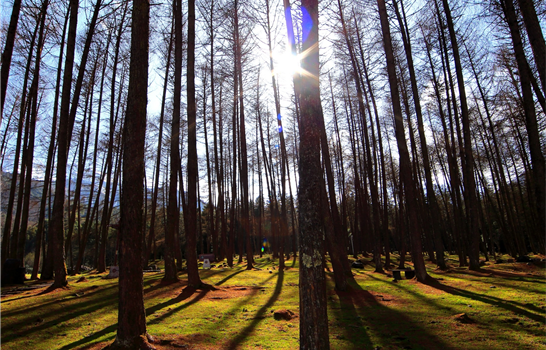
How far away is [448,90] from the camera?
14492mm

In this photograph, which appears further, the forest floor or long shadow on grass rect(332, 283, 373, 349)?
long shadow on grass rect(332, 283, 373, 349)

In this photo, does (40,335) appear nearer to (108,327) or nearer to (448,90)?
(108,327)

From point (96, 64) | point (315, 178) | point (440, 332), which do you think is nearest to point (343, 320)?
point (440, 332)

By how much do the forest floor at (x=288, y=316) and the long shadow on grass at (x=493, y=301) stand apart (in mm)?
18

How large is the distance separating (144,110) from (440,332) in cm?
590

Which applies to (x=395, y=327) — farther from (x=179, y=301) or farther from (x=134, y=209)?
(x=179, y=301)

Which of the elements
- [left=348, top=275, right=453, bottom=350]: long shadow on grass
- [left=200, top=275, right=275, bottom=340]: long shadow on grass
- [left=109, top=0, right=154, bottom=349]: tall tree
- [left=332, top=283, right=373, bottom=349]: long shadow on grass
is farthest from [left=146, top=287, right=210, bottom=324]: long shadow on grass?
[left=348, top=275, right=453, bottom=350]: long shadow on grass

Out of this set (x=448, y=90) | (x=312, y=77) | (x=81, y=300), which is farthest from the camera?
(x=448, y=90)

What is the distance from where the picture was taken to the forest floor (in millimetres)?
4449

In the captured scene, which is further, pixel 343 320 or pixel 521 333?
pixel 343 320

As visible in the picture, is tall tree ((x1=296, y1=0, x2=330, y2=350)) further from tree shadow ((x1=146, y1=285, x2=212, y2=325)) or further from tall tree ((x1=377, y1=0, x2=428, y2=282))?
tall tree ((x1=377, y1=0, x2=428, y2=282))

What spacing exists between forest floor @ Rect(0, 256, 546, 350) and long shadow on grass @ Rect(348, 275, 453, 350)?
0.01 m

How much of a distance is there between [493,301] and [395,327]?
2.97m

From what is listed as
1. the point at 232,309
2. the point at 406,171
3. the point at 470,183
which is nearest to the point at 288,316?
the point at 232,309
